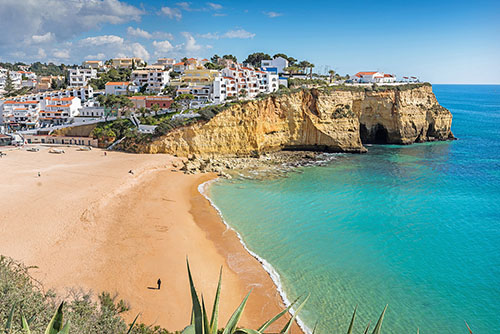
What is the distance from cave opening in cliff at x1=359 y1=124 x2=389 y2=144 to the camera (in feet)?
191

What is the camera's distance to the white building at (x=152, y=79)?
2601 inches

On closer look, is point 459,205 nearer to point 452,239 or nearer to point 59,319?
point 452,239

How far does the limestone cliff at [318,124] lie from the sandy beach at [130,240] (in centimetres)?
991

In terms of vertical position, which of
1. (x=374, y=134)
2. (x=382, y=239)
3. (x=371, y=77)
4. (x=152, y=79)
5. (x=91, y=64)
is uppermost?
(x=91, y=64)

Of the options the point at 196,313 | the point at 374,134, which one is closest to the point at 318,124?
the point at 374,134

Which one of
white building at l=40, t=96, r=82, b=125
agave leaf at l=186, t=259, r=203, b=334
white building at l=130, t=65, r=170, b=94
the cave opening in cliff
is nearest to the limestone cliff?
the cave opening in cliff

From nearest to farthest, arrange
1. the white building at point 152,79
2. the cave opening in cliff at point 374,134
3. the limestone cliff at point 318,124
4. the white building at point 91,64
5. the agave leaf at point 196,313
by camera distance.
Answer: the agave leaf at point 196,313 < the limestone cliff at point 318,124 < the cave opening in cliff at point 374,134 < the white building at point 152,79 < the white building at point 91,64

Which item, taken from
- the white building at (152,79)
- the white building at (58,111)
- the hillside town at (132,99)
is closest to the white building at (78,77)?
the hillside town at (132,99)

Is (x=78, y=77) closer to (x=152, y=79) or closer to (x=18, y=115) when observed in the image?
(x=152, y=79)

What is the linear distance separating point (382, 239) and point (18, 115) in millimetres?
57435

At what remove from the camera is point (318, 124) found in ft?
163

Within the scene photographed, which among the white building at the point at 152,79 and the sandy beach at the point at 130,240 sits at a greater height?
the white building at the point at 152,79

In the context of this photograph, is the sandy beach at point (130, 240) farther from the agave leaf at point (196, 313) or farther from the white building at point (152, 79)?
the white building at point (152, 79)

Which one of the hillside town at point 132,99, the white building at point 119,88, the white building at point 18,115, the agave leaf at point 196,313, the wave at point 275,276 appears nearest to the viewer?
the agave leaf at point 196,313
